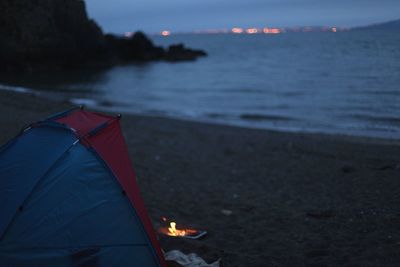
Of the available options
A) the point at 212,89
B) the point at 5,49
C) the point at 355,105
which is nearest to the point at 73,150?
the point at 355,105

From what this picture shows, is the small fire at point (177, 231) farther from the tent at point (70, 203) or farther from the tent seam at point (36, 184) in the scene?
the tent seam at point (36, 184)

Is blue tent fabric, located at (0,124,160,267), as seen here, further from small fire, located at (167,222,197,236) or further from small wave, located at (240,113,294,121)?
small wave, located at (240,113,294,121)

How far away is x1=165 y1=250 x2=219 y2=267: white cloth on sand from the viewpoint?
5074 millimetres

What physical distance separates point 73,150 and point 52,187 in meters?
0.46

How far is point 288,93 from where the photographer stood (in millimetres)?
25297

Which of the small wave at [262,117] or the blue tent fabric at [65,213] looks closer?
the blue tent fabric at [65,213]

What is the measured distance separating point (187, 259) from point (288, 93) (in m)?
20.9

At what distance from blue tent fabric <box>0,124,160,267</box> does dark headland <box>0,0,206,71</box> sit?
8.73 m

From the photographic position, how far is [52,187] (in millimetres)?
4574

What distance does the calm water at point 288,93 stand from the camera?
14625 mm

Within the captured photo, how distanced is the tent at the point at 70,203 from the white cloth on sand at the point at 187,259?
0.41 m

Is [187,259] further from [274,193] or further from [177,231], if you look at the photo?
[274,193]

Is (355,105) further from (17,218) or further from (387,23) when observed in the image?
(17,218)

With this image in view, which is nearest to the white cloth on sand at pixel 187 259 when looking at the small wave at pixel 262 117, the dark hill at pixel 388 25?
the dark hill at pixel 388 25
